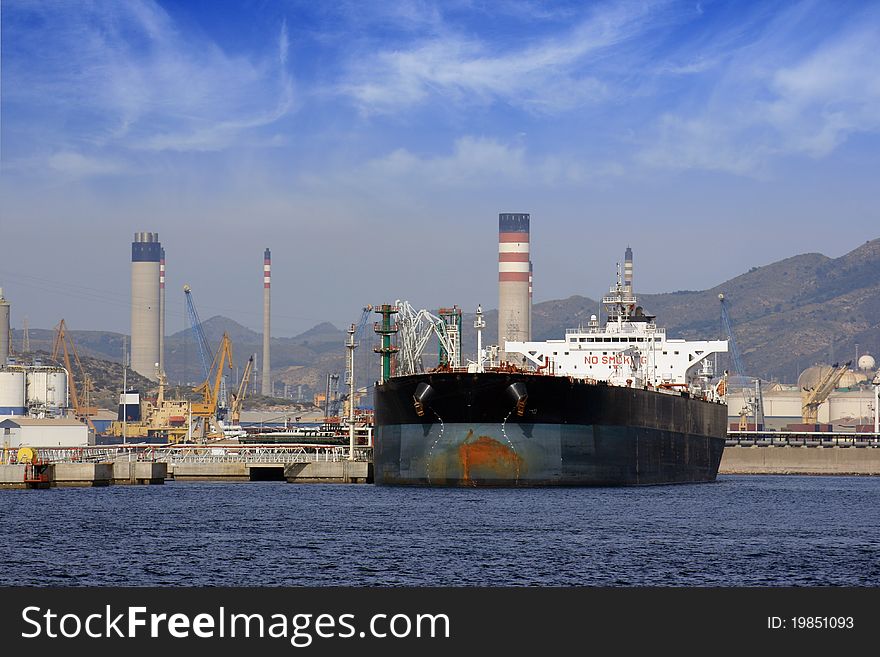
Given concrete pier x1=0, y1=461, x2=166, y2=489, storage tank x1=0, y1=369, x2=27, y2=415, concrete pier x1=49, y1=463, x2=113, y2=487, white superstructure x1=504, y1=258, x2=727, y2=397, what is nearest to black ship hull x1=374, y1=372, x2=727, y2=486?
white superstructure x1=504, y1=258, x2=727, y2=397

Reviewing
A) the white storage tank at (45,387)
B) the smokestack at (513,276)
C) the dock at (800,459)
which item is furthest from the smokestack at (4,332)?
the dock at (800,459)

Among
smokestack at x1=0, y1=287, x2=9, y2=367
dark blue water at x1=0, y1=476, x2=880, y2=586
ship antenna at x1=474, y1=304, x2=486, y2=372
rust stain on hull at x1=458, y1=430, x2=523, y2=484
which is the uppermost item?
smokestack at x1=0, y1=287, x2=9, y2=367

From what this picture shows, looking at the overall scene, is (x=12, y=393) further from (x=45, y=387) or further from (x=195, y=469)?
(x=195, y=469)

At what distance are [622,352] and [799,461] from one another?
31.2 metres

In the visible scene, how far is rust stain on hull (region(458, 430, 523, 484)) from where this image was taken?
59.1 metres

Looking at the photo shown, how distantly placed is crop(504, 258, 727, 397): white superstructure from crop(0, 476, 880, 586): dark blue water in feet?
59.9

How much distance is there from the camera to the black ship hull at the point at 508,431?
58.8 m

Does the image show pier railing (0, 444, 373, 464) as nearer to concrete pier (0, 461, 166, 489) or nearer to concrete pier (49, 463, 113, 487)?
concrete pier (0, 461, 166, 489)

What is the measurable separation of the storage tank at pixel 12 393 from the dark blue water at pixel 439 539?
82.5 meters

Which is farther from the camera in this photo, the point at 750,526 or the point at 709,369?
the point at 709,369
